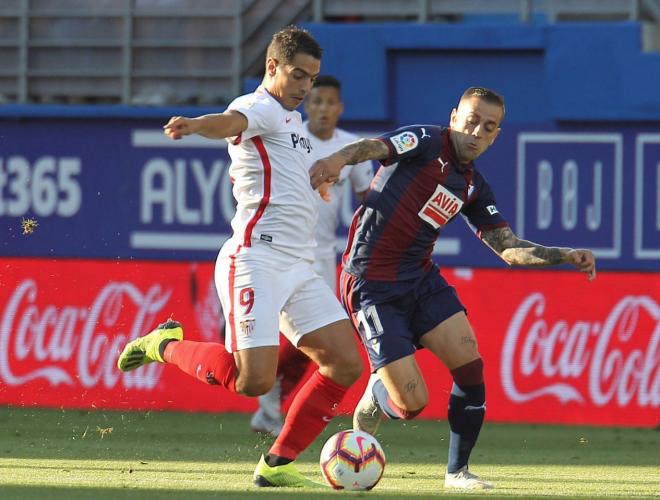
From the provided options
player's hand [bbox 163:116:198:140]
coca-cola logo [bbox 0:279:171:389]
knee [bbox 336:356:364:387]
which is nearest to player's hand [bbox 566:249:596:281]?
knee [bbox 336:356:364:387]

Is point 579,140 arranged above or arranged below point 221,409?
above

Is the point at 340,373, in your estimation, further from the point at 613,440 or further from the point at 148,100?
the point at 148,100

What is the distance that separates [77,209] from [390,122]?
292 centimetres

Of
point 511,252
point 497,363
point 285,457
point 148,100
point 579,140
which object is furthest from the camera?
point 148,100

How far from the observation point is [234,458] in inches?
311

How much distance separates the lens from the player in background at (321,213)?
8.91 metres

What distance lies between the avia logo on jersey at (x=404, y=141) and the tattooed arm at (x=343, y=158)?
94 mm

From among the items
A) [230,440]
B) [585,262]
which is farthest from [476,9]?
[585,262]

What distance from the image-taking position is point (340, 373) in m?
6.45

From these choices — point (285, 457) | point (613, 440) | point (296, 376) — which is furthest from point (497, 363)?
point (285, 457)

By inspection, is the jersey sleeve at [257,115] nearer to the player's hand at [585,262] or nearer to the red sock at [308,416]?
the red sock at [308,416]

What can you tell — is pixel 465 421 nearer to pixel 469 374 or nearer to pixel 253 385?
pixel 469 374

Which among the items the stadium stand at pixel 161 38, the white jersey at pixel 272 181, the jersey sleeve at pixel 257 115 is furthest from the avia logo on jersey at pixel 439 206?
the stadium stand at pixel 161 38

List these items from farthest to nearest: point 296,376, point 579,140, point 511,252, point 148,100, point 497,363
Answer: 1. point 148,100
2. point 579,140
3. point 497,363
4. point 296,376
5. point 511,252
